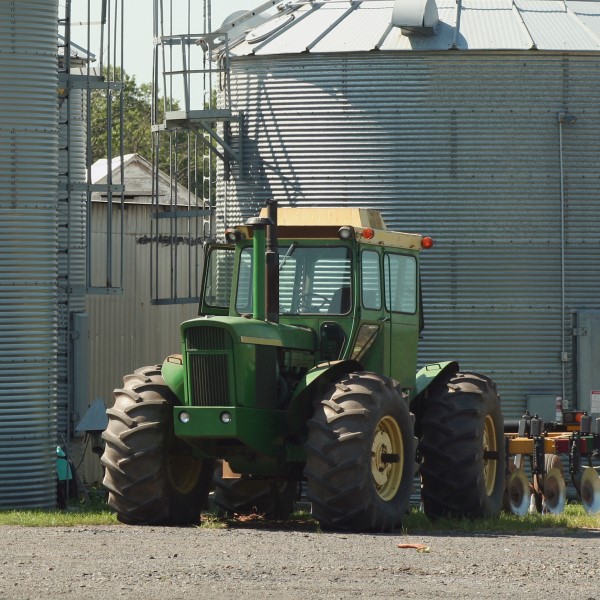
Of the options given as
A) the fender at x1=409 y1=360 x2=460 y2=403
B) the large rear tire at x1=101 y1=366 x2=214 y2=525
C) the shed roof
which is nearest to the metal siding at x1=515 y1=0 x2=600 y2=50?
the fender at x1=409 y1=360 x2=460 y2=403

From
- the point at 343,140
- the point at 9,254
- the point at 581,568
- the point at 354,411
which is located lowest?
the point at 581,568

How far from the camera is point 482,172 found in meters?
22.2

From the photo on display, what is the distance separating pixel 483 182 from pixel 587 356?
2.85 m

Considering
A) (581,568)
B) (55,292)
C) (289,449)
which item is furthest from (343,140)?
(581,568)

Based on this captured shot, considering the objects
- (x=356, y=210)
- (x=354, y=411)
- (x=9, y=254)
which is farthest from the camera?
(x=9, y=254)

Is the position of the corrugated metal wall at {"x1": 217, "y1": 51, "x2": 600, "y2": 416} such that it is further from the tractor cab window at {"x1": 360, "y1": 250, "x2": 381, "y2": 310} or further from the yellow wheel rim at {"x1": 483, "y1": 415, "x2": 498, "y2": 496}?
the tractor cab window at {"x1": 360, "y1": 250, "x2": 381, "y2": 310}

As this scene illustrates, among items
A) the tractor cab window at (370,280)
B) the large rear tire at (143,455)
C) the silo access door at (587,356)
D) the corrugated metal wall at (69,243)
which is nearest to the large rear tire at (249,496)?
the large rear tire at (143,455)

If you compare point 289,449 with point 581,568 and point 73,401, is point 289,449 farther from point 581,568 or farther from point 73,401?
point 73,401

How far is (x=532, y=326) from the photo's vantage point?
2230cm

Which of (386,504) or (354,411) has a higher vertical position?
(354,411)

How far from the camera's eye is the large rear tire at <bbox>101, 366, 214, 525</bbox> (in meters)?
15.0

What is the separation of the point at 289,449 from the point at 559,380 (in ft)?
26.1

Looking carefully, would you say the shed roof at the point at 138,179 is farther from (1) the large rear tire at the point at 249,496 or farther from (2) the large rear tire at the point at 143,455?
(2) the large rear tire at the point at 143,455

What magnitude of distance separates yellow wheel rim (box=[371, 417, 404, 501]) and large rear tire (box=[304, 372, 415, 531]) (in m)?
0.02
